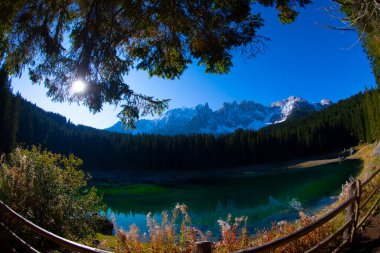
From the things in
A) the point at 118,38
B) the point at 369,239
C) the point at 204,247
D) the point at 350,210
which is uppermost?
the point at 118,38

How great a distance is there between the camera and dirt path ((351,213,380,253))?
5.79 m

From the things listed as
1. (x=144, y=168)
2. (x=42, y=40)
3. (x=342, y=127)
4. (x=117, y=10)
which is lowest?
(x=144, y=168)

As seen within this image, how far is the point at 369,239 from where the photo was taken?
20.6ft

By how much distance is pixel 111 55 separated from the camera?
7.02 m

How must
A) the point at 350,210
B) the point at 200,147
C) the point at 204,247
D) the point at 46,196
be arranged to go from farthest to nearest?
1. the point at 200,147
2. the point at 46,196
3. the point at 350,210
4. the point at 204,247

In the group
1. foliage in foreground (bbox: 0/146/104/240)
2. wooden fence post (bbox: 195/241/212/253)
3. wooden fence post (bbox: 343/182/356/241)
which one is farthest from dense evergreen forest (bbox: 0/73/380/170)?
wooden fence post (bbox: 195/241/212/253)

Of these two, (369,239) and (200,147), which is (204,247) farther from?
(200,147)

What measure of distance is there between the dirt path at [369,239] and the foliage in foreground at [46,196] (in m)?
6.75

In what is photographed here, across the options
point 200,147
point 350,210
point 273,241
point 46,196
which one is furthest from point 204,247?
point 200,147

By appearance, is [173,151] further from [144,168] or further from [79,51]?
[79,51]

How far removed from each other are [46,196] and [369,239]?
7692 mm

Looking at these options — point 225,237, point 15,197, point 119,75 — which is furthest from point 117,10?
point 225,237

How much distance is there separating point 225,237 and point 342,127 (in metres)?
113

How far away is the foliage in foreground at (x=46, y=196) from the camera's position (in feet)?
24.2
